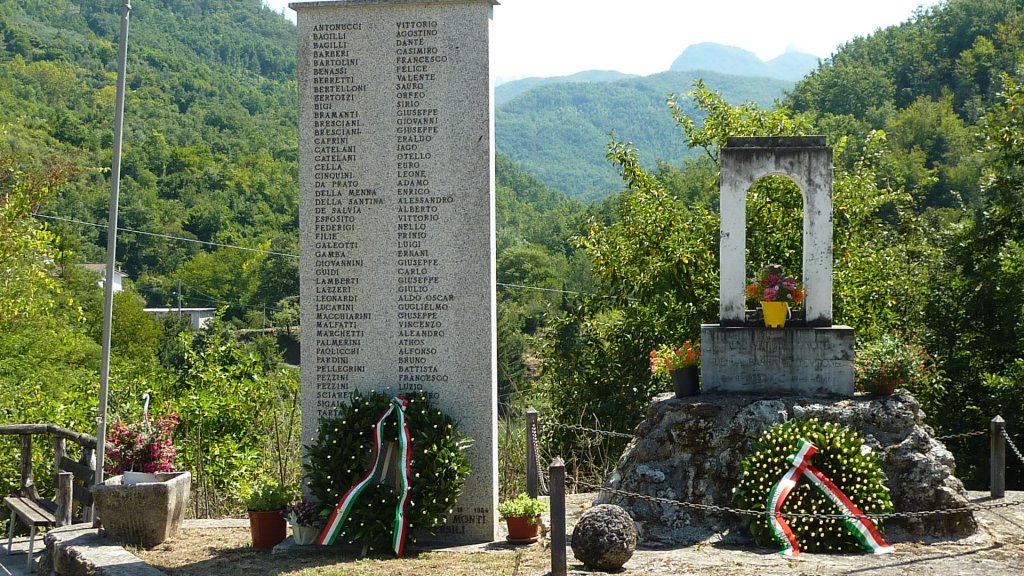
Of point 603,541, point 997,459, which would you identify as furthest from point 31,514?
point 997,459

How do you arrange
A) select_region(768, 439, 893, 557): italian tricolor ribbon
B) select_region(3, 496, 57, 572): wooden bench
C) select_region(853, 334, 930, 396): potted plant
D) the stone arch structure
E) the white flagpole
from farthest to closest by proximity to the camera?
the stone arch structure, select_region(853, 334, 930, 396): potted plant, select_region(3, 496, 57, 572): wooden bench, select_region(768, 439, 893, 557): italian tricolor ribbon, the white flagpole

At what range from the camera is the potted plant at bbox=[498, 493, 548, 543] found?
27.0 ft

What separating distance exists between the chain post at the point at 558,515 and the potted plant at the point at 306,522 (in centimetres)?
232

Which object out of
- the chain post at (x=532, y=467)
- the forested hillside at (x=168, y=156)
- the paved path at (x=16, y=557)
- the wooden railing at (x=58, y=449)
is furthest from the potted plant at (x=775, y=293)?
the forested hillside at (x=168, y=156)

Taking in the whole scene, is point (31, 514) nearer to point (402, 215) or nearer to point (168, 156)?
point (402, 215)

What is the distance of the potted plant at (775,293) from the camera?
9.41m

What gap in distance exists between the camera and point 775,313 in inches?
370

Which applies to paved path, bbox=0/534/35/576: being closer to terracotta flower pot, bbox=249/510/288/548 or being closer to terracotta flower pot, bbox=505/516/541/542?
terracotta flower pot, bbox=249/510/288/548

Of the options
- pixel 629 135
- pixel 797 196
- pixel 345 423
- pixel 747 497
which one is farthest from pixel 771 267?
pixel 629 135

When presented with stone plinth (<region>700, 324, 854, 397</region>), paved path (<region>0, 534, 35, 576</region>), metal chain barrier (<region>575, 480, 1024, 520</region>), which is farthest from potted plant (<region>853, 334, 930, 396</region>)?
paved path (<region>0, 534, 35, 576</region>)

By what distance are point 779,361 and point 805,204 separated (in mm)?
1536

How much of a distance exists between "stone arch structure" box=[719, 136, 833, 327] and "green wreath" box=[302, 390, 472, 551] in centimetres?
305

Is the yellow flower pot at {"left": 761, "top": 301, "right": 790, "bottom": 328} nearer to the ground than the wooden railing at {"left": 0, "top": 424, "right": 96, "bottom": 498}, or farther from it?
farther from it

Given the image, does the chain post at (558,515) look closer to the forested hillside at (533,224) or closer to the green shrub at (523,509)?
the green shrub at (523,509)
